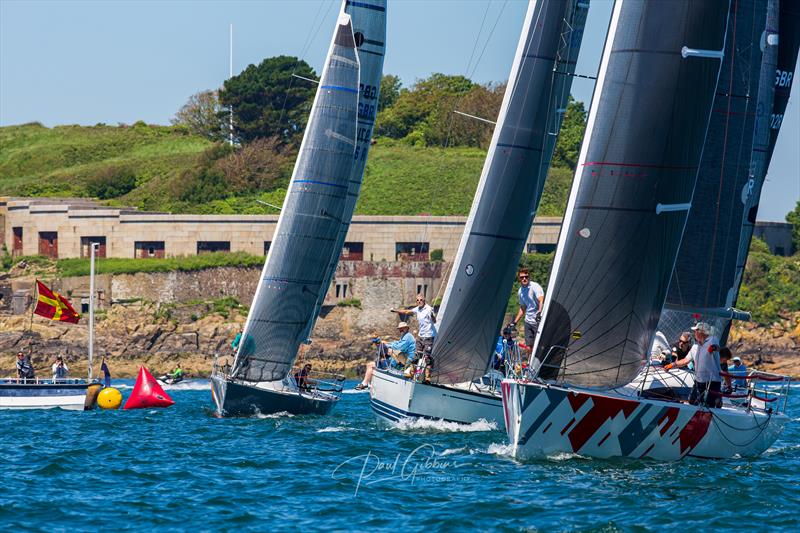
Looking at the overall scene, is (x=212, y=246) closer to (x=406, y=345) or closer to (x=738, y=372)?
(x=406, y=345)

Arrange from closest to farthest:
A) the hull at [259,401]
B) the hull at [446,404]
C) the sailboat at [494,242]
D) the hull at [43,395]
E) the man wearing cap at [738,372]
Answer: the man wearing cap at [738,372] → the hull at [446,404] → the sailboat at [494,242] → the hull at [259,401] → the hull at [43,395]

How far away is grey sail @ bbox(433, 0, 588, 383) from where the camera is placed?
76.9ft

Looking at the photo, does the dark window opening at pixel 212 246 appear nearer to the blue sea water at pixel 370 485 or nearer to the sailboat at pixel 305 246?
the sailboat at pixel 305 246

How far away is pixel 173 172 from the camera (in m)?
84.6

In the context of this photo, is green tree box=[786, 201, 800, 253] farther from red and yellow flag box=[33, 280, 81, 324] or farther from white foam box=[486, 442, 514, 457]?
white foam box=[486, 442, 514, 457]

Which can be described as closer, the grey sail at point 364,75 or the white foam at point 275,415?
the white foam at point 275,415

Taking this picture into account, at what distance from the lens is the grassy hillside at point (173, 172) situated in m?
77.7

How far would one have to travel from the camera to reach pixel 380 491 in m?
16.8

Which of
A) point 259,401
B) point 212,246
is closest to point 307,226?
point 259,401

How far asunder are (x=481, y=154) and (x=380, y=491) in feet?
227

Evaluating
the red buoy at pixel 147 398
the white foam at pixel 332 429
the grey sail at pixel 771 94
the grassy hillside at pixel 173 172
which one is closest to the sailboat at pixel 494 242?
the white foam at pixel 332 429

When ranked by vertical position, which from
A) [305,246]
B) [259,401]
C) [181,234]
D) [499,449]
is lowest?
[259,401]

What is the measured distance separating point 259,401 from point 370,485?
403 inches

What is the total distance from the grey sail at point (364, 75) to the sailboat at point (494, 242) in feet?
19.7
